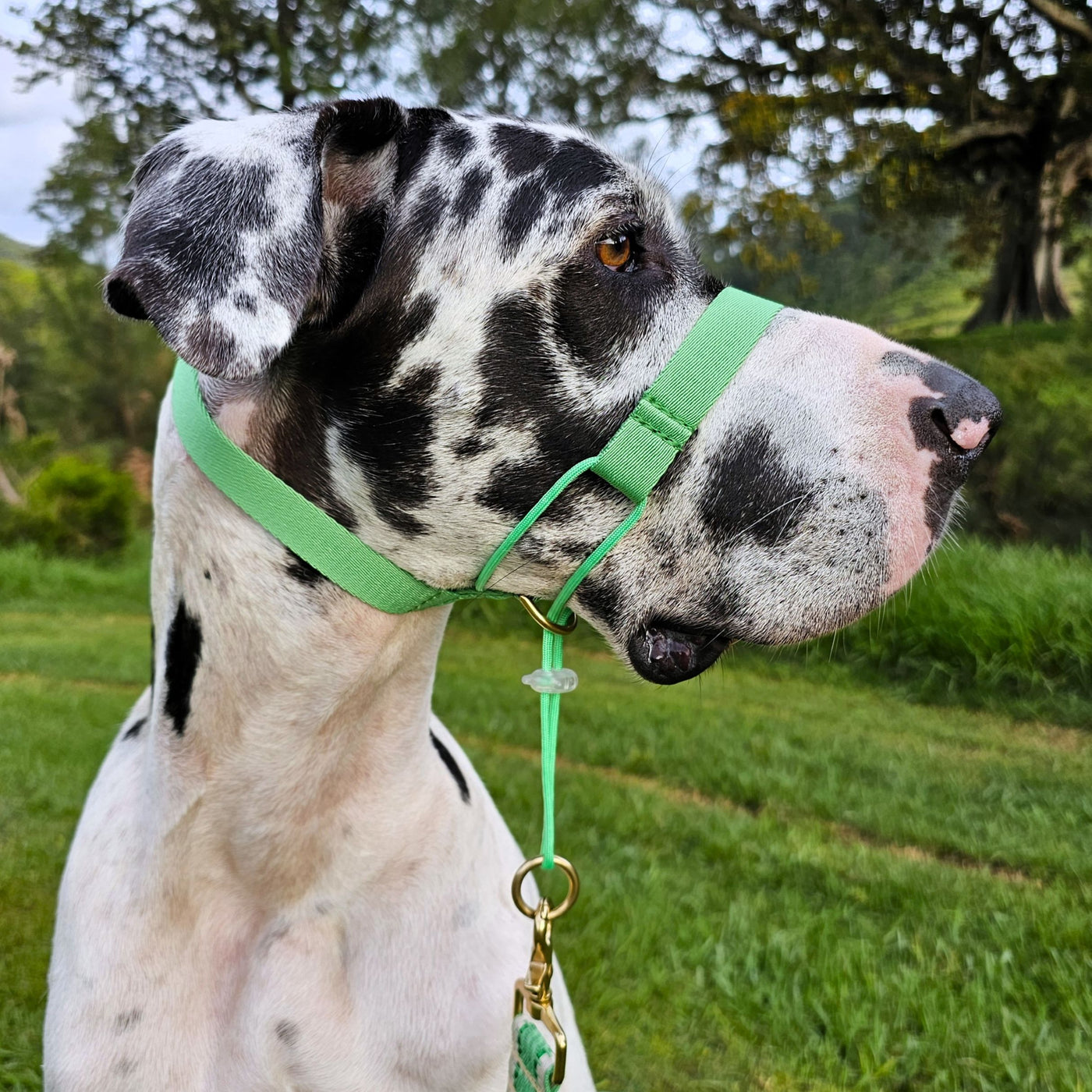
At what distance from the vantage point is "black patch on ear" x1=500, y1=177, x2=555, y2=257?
1.79 metres

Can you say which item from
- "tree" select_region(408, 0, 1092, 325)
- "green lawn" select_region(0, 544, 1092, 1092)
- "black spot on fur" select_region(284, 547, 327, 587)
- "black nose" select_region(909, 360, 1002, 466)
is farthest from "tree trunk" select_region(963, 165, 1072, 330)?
"black spot on fur" select_region(284, 547, 327, 587)

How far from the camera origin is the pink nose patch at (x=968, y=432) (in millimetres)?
1664

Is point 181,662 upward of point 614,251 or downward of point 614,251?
downward

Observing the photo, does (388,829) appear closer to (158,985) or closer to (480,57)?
(158,985)

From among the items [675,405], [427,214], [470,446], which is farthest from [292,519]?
[675,405]

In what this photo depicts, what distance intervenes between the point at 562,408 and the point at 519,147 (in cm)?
50

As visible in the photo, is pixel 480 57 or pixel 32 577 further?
pixel 480 57

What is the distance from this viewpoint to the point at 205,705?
1.87 m

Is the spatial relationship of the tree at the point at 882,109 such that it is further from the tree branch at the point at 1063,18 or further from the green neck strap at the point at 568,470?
the green neck strap at the point at 568,470

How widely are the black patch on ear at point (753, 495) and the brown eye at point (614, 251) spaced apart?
1.30 ft

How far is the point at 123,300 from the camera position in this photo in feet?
4.98

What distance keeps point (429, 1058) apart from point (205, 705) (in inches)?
31.0

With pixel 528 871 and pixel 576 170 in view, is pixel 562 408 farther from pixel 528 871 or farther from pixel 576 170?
pixel 528 871

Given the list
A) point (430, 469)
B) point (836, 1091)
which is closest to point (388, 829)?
point (430, 469)
